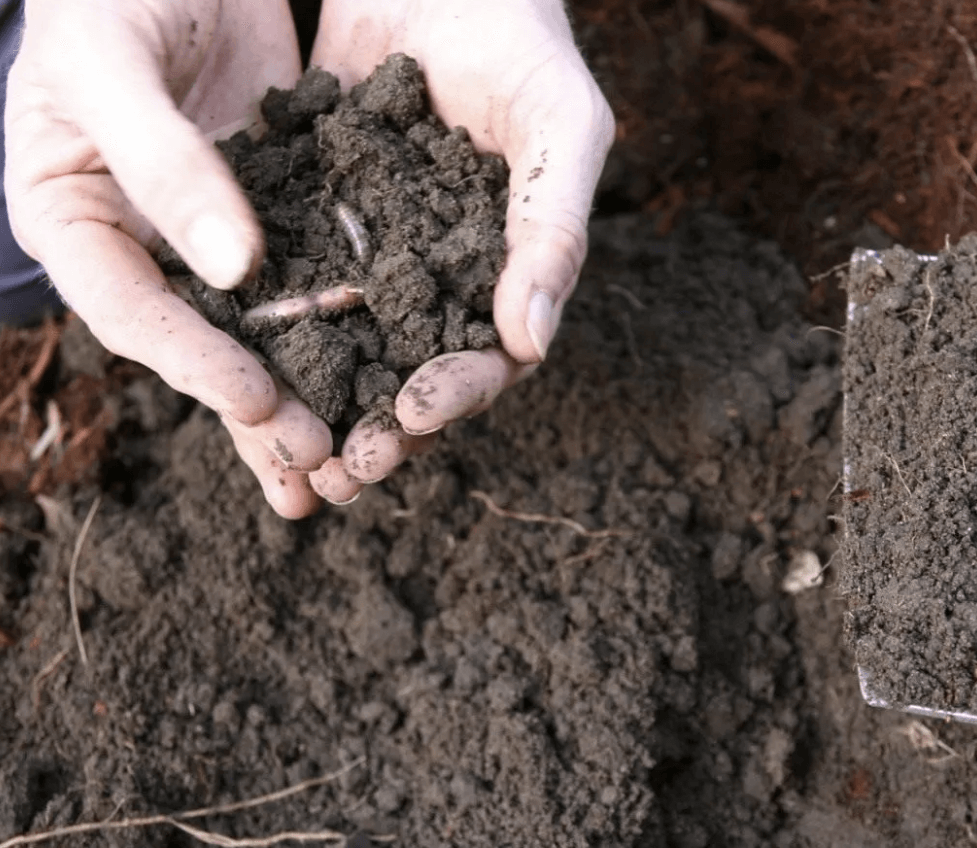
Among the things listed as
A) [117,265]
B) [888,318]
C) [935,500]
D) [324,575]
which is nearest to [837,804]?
[935,500]

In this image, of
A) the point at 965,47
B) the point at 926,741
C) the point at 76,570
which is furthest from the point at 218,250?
the point at 965,47

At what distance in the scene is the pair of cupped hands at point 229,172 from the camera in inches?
72.0

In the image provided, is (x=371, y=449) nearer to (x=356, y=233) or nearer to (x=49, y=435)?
(x=356, y=233)

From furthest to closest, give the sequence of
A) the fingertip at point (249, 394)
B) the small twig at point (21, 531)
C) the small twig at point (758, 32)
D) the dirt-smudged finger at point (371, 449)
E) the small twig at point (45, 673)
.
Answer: the small twig at point (758, 32), the small twig at point (21, 531), the small twig at point (45, 673), the dirt-smudged finger at point (371, 449), the fingertip at point (249, 394)

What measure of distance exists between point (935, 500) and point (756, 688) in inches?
29.5

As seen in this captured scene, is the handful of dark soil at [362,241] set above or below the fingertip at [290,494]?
above

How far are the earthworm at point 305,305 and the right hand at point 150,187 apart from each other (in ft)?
0.44

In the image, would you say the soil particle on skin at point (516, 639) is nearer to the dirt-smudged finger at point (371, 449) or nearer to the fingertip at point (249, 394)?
the dirt-smudged finger at point (371, 449)

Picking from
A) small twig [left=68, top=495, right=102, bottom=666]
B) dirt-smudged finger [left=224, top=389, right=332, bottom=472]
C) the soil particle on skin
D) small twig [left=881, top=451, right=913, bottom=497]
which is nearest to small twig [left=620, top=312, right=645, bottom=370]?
the soil particle on skin

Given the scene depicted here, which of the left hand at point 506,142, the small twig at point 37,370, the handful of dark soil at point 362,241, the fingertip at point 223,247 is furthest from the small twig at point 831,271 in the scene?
the small twig at point 37,370

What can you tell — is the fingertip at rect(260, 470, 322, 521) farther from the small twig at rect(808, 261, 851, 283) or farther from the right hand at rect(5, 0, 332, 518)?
the small twig at rect(808, 261, 851, 283)

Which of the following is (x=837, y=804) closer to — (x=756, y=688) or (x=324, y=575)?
(x=756, y=688)

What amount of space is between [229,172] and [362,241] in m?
0.42

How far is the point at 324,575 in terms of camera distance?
266 centimetres
